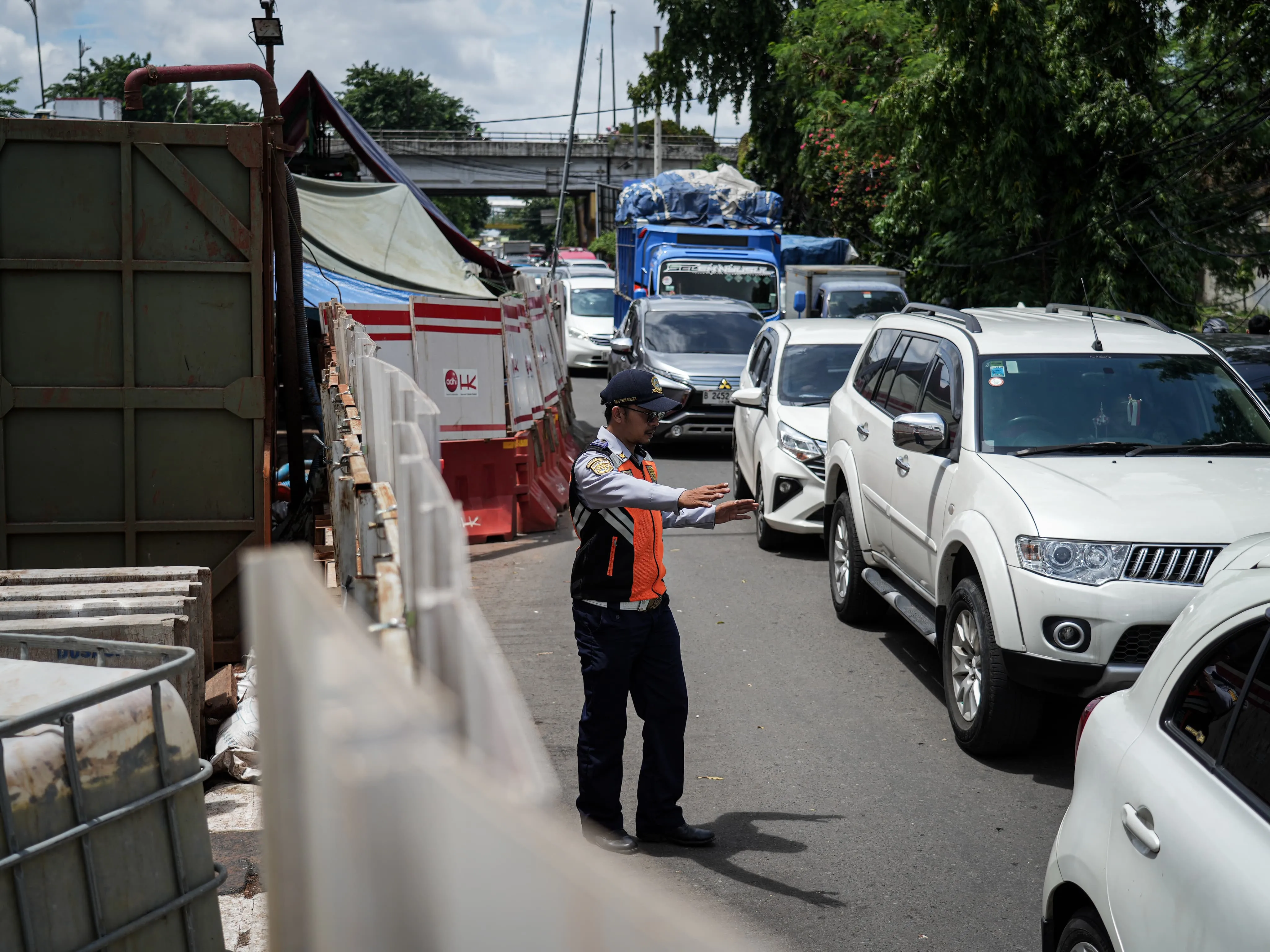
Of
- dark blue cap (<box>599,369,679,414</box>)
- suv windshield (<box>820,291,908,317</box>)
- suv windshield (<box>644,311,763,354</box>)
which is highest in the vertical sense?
suv windshield (<box>820,291,908,317</box>)

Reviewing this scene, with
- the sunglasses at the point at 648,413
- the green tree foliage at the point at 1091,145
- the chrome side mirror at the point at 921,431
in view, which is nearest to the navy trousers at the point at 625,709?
the sunglasses at the point at 648,413

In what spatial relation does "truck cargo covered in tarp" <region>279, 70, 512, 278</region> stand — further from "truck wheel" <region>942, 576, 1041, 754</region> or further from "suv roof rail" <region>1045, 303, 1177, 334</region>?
"truck wheel" <region>942, 576, 1041, 754</region>

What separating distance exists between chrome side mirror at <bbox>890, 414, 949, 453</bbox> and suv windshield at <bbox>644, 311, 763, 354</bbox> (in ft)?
32.6

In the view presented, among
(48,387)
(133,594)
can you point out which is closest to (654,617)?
(133,594)

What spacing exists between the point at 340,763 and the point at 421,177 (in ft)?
224

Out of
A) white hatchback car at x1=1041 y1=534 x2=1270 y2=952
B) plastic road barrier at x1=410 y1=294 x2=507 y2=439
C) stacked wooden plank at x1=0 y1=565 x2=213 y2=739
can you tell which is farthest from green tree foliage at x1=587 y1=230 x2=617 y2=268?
white hatchback car at x1=1041 y1=534 x2=1270 y2=952

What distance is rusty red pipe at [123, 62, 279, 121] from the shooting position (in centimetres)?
834

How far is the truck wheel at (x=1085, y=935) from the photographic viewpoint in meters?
2.93

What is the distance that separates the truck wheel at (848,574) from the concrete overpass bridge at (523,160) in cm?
5686

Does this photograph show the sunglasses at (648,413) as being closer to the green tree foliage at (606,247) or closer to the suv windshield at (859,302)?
the suv windshield at (859,302)

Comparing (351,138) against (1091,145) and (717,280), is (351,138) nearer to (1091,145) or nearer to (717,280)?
(717,280)

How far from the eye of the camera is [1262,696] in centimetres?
267

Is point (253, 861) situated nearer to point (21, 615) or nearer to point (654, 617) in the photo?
point (21, 615)

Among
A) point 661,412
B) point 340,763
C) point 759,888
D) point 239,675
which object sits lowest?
point 759,888
